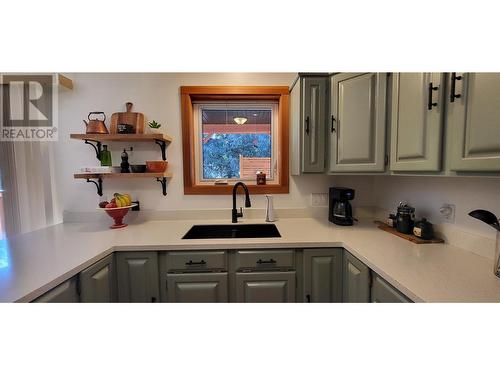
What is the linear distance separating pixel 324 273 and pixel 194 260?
0.80 meters

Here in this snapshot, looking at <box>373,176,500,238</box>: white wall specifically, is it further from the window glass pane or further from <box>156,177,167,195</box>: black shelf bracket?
<box>156,177,167,195</box>: black shelf bracket

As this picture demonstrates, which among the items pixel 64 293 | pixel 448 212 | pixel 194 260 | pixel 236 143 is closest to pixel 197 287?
pixel 194 260

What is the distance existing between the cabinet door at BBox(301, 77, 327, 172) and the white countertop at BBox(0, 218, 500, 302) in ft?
1.63

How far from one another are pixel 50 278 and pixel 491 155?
1730mm

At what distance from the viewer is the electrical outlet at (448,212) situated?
1.17 metres

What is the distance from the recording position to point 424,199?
1348 mm

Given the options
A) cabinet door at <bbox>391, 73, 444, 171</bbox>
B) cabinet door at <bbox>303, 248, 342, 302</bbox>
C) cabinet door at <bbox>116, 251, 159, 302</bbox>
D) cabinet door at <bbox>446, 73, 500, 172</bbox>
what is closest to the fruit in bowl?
cabinet door at <bbox>116, 251, 159, 302</bbox>

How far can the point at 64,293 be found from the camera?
2.97 ft

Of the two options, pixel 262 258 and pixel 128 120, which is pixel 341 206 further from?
pixel 128 120

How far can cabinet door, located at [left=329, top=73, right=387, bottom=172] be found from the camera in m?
1.24

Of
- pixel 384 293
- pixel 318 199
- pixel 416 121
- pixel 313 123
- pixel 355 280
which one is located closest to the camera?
pixel 384 293

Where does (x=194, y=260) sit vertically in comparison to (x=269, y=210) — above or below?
below

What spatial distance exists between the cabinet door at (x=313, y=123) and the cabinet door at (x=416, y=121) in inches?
17.5

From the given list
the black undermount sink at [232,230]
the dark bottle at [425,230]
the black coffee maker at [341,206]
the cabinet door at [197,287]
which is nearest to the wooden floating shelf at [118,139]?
the black undermount sink at [232,230]
